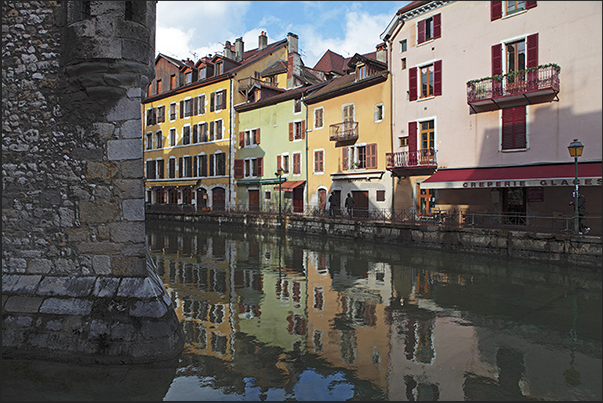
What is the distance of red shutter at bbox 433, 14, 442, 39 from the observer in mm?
20438

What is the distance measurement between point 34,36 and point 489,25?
61.7 ft

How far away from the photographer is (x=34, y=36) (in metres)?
5.09

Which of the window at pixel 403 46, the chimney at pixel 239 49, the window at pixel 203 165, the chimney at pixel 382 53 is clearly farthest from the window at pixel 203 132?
the window at pixel 403 46

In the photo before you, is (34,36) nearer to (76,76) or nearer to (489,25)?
(76,76)

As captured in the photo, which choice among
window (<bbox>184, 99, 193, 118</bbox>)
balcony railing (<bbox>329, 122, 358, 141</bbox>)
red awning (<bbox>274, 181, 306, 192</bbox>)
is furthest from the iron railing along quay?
window (<bbox>184, 99, 193, 118</bbox>)

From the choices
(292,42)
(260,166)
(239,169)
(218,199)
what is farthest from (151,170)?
(292,42)

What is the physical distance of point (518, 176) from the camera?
1653 cm

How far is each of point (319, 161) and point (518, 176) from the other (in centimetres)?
1372

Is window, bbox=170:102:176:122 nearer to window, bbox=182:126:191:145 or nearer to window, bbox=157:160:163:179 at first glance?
window, bbox=182:126:191:145

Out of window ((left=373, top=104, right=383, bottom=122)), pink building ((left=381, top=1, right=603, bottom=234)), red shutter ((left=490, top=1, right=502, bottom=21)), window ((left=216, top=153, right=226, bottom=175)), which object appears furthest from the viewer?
window ((left=216, top=153, right=226, bottom=175))

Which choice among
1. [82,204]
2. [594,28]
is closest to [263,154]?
[594,28]

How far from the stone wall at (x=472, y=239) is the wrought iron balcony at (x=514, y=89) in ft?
20.5

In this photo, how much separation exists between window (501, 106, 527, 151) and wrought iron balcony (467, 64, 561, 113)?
299mm

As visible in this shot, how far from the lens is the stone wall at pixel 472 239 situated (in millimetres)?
12570
